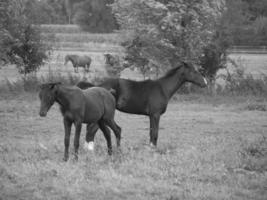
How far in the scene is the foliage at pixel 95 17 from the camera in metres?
67.8

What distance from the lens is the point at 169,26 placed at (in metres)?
23.5

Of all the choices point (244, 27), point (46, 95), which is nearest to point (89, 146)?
point (46, 95)

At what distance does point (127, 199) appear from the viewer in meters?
6.77

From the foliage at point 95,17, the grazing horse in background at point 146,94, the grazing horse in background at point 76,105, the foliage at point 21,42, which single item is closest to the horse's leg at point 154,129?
the grazing horse in background at point 146,94

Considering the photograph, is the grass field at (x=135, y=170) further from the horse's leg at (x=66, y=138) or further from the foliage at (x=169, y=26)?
the foliage at (x=169, y=26)

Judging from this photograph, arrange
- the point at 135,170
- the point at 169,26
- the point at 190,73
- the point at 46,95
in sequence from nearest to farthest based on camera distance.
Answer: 1. the point at 135,170
2. the point at 46,95
3. the point at 190,73
4. the point at 169,26

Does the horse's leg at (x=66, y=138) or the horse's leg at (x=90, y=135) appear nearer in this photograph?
the horse's leg at (x=66, y=138)

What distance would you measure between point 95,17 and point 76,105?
60285 mm

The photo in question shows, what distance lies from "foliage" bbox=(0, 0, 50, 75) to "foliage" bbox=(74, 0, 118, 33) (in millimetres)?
42213

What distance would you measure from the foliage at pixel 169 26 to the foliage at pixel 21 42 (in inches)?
161

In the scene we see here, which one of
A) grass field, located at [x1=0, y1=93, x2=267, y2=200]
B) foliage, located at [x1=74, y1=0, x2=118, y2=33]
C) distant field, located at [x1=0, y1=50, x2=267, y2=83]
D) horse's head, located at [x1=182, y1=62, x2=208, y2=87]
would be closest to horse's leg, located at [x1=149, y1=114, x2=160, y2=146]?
grass field, located at [x1=0, y1=93, x2=267, y2=200]

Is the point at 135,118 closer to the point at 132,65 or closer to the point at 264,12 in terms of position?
the point at 132,65

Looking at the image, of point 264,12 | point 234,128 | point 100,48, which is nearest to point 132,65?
point 234,128

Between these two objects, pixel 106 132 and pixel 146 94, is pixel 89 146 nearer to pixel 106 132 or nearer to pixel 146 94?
pixel 106 132
